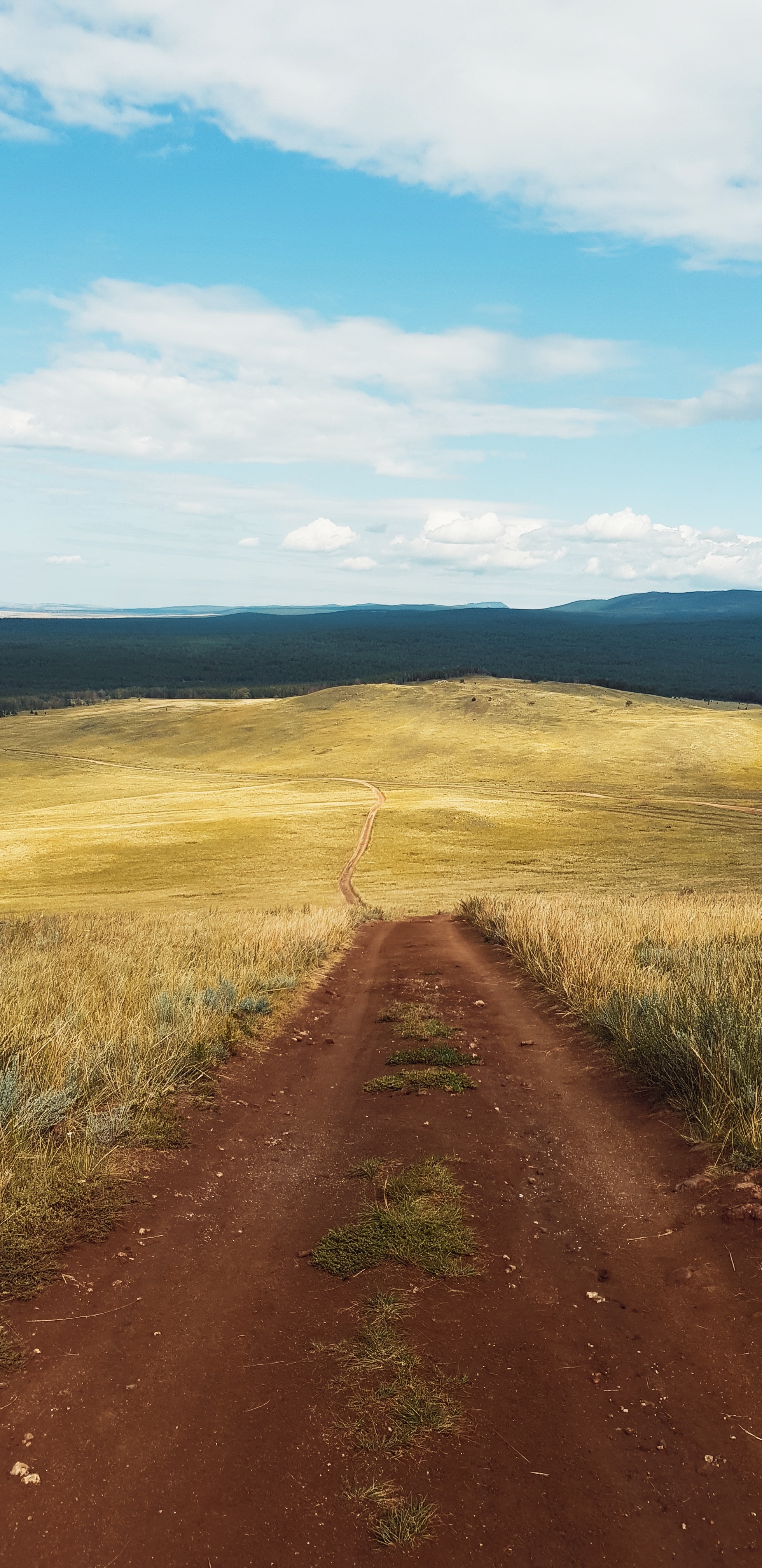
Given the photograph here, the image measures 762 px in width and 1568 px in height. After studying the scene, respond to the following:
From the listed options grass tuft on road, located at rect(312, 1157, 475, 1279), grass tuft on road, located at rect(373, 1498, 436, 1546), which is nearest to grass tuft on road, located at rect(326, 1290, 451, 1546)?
grass tuft on road, located at rect(373, 1498, 436, 1546)

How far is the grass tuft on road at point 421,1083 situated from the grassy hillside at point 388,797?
2068cm

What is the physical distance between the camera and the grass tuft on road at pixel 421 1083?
9.01 meters

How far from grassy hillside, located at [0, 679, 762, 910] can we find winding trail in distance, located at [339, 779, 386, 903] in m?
0.60

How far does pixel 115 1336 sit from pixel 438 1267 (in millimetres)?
2018

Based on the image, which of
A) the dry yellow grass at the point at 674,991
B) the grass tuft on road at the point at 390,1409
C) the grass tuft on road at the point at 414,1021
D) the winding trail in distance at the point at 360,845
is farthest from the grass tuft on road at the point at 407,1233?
the winding trail in distance at the point at 360,845

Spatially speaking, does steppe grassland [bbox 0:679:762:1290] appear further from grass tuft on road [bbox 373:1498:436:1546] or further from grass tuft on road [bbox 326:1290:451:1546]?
grass tuft on road [bbox 373:1498:436:1546]

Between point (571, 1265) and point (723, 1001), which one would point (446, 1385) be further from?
point (723, 1001)

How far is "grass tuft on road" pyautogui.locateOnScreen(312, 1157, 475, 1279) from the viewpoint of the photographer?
561 cm

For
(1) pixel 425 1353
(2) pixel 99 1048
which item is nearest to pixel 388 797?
(2) pixel 99 1048

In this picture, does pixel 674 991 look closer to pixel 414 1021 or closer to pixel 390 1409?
pixel 414 1021

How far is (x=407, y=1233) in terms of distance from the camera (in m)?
5.91

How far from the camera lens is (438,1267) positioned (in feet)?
18.1

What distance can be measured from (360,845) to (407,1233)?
131 ft

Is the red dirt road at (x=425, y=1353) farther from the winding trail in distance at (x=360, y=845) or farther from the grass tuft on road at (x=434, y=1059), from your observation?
the winding trail in distance at (x=360, y=845)
